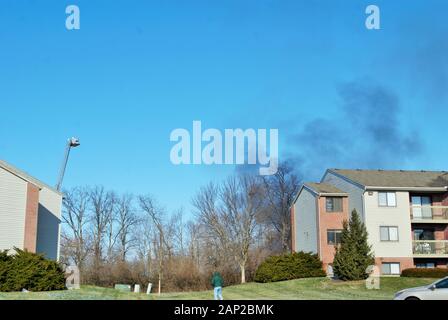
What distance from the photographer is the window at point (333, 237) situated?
48.1m

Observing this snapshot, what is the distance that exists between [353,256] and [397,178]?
15615 millimetres

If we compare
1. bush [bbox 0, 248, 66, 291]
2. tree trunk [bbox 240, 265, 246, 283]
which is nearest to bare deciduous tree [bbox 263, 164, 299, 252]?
tree trunk [bbox 240, 265, 246, 283]

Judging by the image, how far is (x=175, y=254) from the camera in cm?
6981

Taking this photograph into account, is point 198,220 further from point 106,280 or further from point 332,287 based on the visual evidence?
point 332,287

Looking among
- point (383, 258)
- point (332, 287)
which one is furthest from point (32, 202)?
point (383, 258)

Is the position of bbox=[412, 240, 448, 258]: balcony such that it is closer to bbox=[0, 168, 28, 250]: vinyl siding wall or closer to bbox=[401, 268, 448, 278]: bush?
bbox=[401, 268, 448, 278]: bush

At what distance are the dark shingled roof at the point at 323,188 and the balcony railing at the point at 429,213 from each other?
21.3 ft

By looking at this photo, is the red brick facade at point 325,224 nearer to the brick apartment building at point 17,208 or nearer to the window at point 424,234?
the window at point 424,234

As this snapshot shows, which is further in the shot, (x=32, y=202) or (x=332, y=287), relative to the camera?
(x=32, y=202)

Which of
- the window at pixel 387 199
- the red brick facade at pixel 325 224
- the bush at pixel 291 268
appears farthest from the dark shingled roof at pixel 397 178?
the bush at pixel 291 268

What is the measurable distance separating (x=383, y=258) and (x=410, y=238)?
321 cm

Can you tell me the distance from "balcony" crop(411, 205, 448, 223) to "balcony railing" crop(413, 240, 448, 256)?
1.84 metres

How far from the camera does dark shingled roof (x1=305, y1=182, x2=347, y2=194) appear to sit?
49.8 meters
